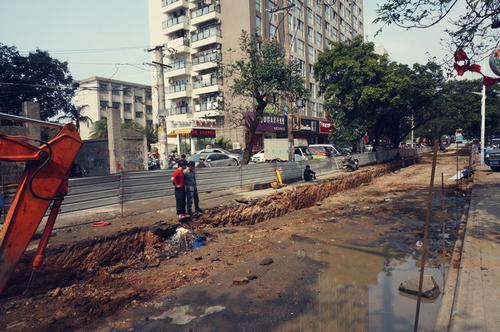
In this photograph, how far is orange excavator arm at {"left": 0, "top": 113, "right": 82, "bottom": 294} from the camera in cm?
404

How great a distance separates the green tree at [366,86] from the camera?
25750mm

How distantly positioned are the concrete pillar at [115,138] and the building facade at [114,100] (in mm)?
42465

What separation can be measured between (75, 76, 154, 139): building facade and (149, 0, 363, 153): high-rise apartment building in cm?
2282

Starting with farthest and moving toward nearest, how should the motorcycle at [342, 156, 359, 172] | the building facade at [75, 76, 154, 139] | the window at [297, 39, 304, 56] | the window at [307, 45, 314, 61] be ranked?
the building facade at [75, 76, 154, 139] → the window at [307, 45, 314, 61] → the window at [297, 39, 304, 56] → the motorcycle at [342, 156, 359, 172]

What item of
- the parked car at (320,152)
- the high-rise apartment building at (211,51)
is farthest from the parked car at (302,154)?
the high-rise apartment building at (211,51)

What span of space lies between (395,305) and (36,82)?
35211mm

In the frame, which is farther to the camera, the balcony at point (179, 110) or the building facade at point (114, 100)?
the building facade at point (114, 100)

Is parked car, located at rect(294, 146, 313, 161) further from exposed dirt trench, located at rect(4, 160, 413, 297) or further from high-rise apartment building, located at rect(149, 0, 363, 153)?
exposed dirt trench, located at rect(4, 160, 413, 297)

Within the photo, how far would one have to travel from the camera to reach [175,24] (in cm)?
4062

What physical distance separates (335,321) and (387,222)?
19.6 feet

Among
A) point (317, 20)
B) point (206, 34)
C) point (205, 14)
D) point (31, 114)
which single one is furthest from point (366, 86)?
point (317, 20)

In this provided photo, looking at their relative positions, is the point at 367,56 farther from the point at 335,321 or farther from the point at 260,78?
the point at 335,321

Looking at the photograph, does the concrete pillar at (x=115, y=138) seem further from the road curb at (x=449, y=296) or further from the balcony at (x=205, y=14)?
the balcony at (x=205, y=14)

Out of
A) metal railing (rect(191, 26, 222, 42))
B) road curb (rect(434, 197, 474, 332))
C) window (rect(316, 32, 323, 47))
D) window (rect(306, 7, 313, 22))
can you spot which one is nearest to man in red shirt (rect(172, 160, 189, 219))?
road curb (rect(434, 197, 474, 332))
